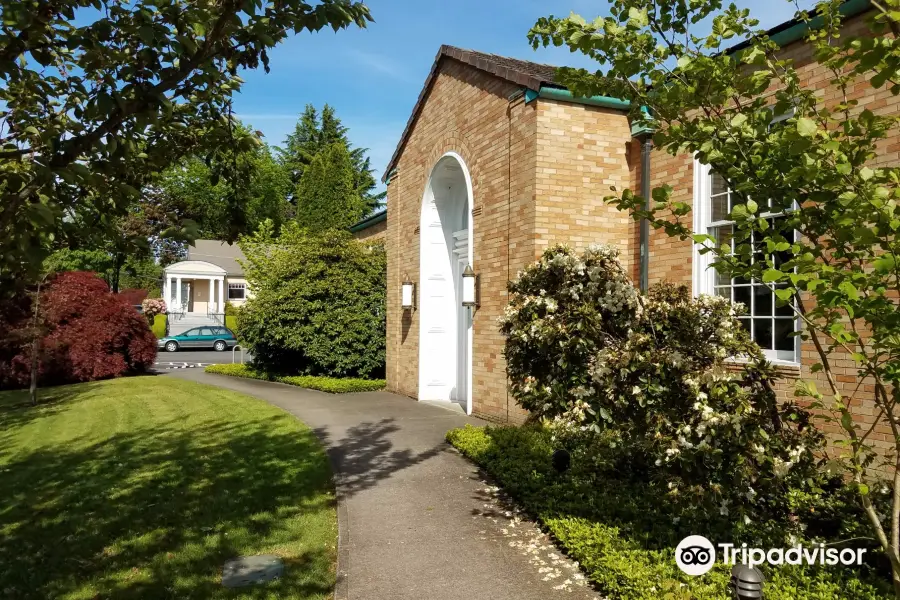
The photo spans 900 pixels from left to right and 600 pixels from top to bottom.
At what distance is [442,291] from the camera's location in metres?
13.0

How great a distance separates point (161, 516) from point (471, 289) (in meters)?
5.99

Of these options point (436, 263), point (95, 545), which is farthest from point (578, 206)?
point (95, 545)

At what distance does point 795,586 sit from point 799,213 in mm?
2499

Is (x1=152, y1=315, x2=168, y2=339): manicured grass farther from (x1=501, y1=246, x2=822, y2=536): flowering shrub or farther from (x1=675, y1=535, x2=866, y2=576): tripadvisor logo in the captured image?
(x1=675, y1=535, x2=866, y2=576): tripadvisor logo

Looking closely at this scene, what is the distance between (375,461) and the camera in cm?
779

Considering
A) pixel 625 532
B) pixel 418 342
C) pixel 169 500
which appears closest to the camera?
pixel 625 532

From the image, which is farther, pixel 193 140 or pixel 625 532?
pixel 625 532

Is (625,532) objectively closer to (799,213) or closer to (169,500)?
(799,213)

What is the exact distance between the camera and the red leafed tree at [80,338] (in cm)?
1533

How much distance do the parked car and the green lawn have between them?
21.5m

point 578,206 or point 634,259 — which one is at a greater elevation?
point 578,206

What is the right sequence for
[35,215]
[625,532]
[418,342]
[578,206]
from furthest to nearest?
[418,342] < [578,206] < [625,532] < [35,215]

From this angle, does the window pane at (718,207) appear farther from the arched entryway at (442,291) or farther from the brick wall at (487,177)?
the arched entryway at (442,291)

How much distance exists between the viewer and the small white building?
43688 mm
